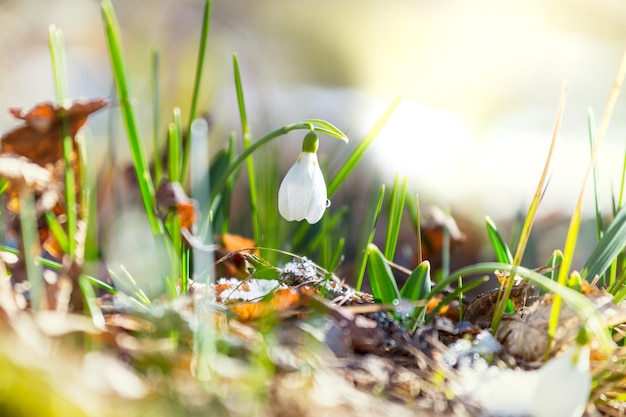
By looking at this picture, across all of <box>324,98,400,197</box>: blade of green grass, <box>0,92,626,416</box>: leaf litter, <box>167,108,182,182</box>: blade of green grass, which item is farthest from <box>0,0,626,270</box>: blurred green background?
<box>0,92,626,416</box>: leaf litter

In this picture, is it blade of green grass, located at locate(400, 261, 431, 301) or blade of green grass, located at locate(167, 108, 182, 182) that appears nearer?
blade of green grass, located at locate(400, 261, 431, 301)

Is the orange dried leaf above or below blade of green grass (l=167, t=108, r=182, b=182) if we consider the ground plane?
above

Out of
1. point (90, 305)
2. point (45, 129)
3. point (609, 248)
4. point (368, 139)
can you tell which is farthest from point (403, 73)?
point (90, 305)

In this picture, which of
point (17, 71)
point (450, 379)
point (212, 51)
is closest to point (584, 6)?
point (212, 51)

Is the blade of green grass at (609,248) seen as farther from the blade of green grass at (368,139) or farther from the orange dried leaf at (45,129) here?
the orange dried leaf at (45,129)

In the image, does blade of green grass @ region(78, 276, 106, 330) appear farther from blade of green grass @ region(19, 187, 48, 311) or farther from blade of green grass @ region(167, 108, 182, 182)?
blade of green grass @ region(167, 108, 182, 182)

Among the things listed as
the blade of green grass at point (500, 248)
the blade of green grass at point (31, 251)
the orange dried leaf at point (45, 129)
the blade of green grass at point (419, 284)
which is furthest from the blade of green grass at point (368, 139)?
the blade of green grass at point (31, 251)
